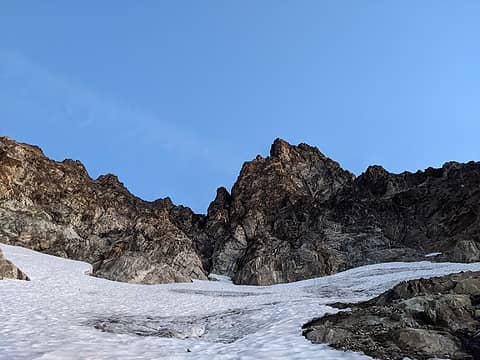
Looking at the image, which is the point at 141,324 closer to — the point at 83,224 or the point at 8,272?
the point at 8,272

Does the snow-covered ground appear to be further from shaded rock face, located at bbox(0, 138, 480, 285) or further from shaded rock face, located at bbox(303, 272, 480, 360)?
shaded rock face, located at bbox(0, 138, 480, 285)

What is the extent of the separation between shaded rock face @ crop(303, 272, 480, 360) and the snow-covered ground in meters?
0.83

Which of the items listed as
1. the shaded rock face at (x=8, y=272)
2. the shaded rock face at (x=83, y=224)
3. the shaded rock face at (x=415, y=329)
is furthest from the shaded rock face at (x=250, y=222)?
the shaded rock face at (x=415, y=329)

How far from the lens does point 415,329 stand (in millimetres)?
12305

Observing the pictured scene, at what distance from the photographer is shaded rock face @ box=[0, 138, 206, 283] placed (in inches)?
1943

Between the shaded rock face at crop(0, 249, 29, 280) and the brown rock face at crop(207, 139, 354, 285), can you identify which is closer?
the shaded rock face at crop(0, 249, 29, 280)

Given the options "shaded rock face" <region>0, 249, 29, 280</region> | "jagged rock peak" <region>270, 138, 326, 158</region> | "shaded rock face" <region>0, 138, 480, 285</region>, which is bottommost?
"shaded rock face" <region>0, 249, 29, 280</region>

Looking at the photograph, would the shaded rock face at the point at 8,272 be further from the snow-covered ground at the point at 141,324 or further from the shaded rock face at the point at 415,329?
the shaded rock face at the point at 415,329

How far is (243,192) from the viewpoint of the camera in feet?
276

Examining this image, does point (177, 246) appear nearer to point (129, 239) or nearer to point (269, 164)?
point (129, 239)

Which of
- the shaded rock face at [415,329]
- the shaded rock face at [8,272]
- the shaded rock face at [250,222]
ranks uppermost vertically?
the shaded rock face at [250,222]

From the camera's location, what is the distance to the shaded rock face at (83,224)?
49.3m

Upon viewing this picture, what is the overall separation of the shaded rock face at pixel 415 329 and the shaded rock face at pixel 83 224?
34.6 meters

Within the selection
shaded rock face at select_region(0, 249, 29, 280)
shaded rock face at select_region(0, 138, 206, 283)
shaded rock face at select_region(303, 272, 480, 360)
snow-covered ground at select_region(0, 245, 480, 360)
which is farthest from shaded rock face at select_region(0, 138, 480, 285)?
shaded rock face at select_region(303, 272, 480, 360)
